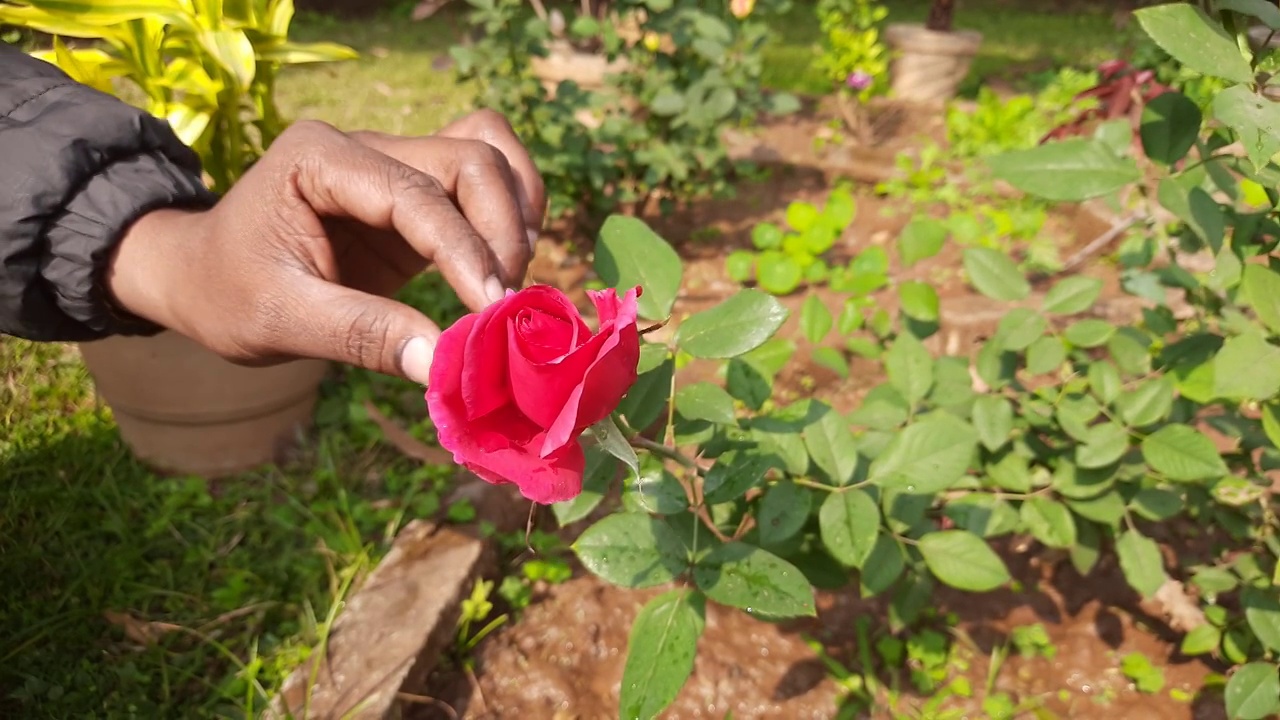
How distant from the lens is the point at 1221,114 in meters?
0.71

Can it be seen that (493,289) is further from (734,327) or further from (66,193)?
(66,193)

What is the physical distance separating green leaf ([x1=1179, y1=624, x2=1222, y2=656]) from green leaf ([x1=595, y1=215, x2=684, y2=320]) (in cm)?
122

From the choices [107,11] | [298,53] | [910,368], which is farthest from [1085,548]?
[107,11]

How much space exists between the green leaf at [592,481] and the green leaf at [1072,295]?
2.68 ft

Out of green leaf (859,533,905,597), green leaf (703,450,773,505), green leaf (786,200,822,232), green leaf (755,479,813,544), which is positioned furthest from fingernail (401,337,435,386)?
green leaf (786,200,822,232)

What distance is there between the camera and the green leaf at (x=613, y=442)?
630mm

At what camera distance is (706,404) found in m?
0.93

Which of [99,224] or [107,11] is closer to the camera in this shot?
[99,224]

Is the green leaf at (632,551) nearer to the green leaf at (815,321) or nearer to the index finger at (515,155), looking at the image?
the index finger at (515,155)

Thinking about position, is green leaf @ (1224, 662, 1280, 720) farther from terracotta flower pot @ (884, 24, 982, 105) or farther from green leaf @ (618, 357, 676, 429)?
terracotta flower pot @ (884, 24, 982, 105)

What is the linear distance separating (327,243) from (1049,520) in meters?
1.20

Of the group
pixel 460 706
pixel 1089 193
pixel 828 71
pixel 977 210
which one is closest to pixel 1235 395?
pixel 1089 193

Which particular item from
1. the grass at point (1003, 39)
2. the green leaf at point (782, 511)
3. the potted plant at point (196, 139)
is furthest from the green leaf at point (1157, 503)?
the grass at point (1003, 39)

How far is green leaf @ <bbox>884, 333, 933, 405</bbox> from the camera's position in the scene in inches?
51.1
